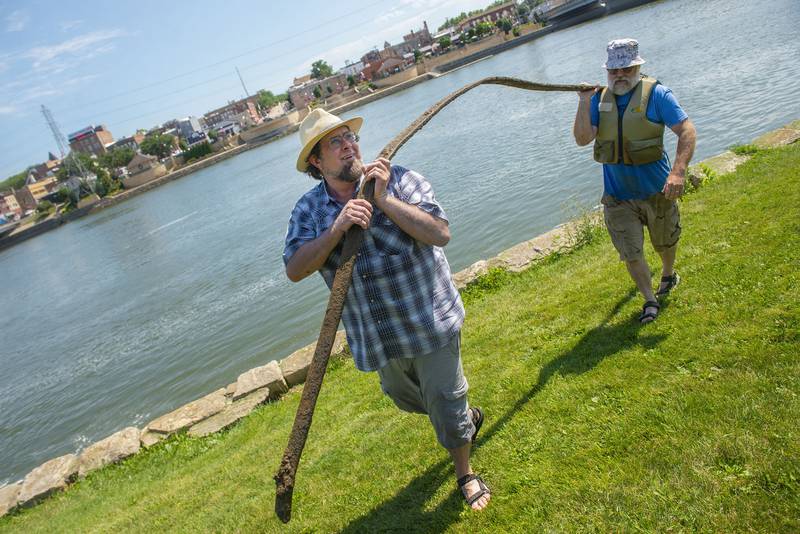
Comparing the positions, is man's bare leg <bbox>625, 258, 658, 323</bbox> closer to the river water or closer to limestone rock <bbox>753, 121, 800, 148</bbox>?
limestone rock <bbox>753, 121, 800, 148</bbox>

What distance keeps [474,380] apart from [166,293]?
20.7m

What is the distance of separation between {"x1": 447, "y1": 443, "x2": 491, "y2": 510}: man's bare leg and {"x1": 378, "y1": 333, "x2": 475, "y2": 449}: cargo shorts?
0.08m

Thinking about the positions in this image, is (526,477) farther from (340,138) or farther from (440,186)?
(440,186)

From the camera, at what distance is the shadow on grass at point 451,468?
3613 millimetres

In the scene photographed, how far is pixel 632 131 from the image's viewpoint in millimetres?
4555

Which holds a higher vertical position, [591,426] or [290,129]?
[290,129]

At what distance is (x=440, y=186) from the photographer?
21.2 metres

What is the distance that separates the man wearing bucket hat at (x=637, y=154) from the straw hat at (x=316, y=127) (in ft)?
7.77

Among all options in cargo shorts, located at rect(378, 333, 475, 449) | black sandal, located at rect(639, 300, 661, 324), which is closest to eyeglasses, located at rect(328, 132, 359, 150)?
cargo shorts, located at rect(378, 333, 475, 449)

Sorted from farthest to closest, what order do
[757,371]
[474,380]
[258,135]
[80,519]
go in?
[258,135], [80,519], [474,380], [757,371]

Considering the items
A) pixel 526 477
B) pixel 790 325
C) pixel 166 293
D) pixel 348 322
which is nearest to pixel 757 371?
pixel 790 325

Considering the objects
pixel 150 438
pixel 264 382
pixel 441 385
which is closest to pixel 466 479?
pixel 441 385

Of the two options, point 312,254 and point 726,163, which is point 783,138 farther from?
point 312,254

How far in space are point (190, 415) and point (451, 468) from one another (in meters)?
6.52
